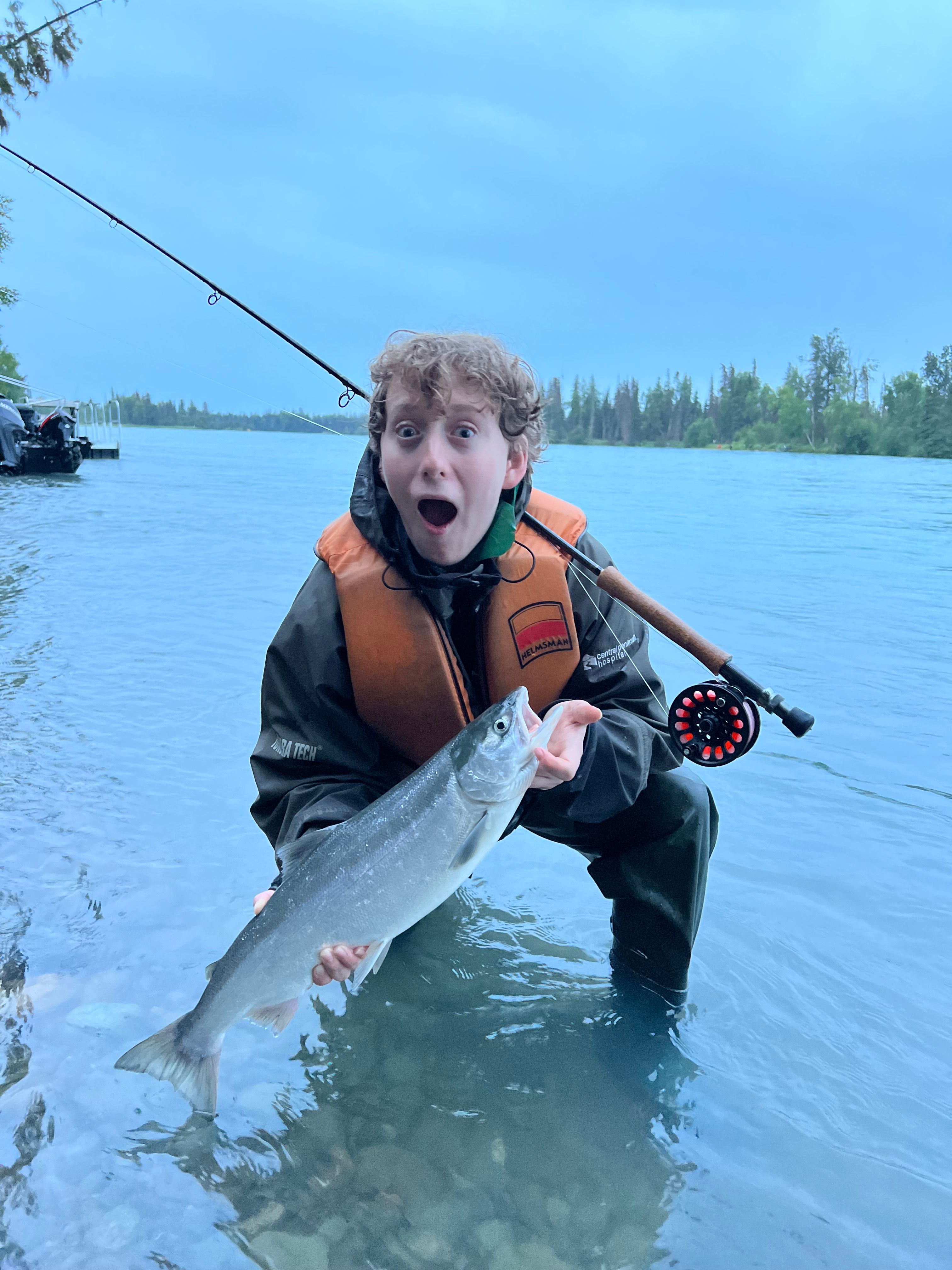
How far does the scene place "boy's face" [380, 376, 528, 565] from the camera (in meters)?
2.78

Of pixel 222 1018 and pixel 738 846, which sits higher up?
pixel 222 1018

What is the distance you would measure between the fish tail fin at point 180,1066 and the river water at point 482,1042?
222 millimetres

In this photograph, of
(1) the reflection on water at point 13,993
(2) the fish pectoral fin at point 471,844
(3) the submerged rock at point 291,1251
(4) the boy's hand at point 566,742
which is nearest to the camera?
(3) the submerged rock at point 291,1251

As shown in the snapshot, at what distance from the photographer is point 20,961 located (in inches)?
126

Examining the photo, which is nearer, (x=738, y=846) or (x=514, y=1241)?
(x=514, y=1241)

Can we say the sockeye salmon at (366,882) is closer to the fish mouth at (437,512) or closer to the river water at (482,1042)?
the river water at (482,1042)

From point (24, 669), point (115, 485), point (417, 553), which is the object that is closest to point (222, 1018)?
point (417, 553)

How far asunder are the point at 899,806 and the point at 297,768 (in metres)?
3.81

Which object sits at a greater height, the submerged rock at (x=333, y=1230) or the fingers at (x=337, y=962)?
the fingers at (x=337, y=962)

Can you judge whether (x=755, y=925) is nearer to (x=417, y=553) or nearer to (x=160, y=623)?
(x=417, y=553)

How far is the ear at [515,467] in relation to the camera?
3.08m

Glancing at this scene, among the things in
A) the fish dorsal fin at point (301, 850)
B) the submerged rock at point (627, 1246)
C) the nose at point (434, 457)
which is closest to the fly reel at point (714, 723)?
the nose at point (434, 457)

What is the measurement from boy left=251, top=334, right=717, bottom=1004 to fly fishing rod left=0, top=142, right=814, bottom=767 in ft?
0.28

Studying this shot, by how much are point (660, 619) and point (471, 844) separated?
1096mm
